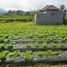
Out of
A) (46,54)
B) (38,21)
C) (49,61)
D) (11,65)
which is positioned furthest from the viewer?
(38,21)

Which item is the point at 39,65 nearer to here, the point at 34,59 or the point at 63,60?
the point at 34,59

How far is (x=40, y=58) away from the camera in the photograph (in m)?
8.80

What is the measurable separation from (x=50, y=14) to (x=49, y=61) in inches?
1030

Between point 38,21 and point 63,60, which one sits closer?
point 63,60

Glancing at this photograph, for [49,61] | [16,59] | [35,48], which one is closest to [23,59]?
[16,59]

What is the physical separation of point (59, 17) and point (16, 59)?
26.6 metres

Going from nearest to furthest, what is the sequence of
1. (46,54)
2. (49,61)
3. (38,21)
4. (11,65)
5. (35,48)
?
(11,65) → (49,61) → (46,54) → (35,48) → (38,21)

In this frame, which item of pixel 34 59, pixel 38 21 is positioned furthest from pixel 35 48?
pixel 38 21

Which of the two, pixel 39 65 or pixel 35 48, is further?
pixel 35 48

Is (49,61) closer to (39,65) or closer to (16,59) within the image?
(39,65)

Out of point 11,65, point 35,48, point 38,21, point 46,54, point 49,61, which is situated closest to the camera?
point 11,65

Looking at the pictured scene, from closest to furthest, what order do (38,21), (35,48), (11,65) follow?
(11,65) < (35,48) < (38,21)

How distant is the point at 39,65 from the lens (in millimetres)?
8203

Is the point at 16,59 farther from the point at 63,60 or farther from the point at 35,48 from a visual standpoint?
the point at 35,48
